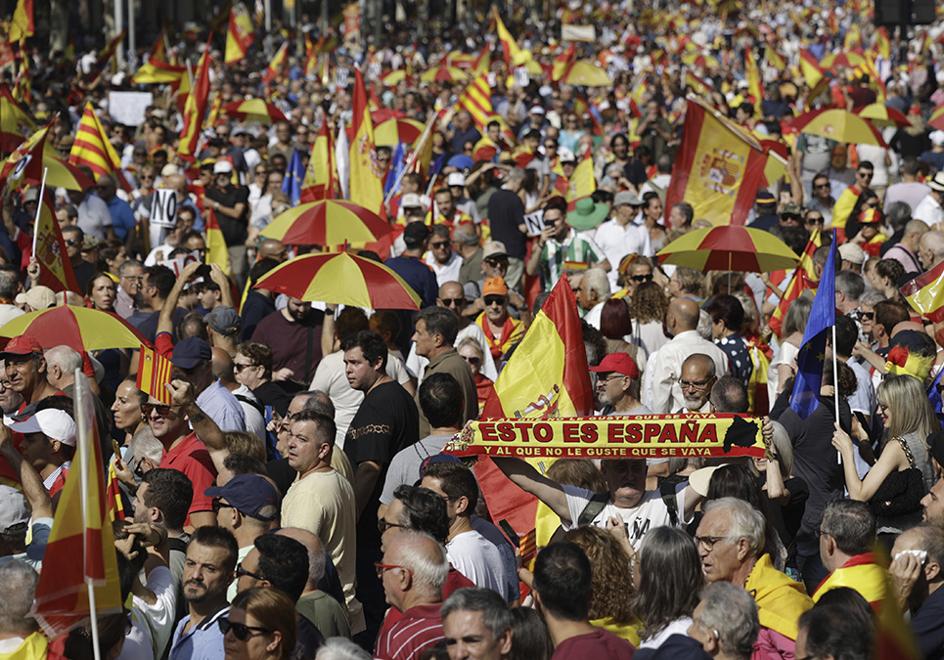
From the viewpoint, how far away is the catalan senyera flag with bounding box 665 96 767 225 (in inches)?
567

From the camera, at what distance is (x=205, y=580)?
18.8 ft

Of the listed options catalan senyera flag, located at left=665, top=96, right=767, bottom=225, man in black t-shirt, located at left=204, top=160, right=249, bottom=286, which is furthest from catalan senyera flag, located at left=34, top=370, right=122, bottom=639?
man in black t-shirt, located at left=204, top=160, right=249, bottom=286

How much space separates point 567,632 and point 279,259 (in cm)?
718

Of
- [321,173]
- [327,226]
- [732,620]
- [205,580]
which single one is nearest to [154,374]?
[205,580]

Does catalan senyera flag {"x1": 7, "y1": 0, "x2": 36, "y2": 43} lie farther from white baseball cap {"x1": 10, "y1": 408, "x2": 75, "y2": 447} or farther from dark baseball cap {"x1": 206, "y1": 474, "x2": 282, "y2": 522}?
dark baseball cap {"x1": 206, "y1": 474, "x2": 282, "y2": 522}

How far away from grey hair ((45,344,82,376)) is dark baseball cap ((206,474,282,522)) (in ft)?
7.37

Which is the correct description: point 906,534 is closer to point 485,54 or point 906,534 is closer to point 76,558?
point 76,558

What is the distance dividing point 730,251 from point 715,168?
3588mm

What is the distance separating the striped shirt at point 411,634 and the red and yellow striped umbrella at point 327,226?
628 cm

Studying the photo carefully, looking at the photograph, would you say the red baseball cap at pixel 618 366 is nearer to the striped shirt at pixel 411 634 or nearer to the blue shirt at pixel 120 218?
the striped shirt at pixel 411 634

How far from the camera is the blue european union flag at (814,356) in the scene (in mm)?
7715

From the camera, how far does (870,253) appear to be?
1345 centimetres

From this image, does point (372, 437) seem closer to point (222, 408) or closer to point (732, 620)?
point (222, 408)

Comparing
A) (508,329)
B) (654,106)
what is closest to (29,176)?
(508,329)
